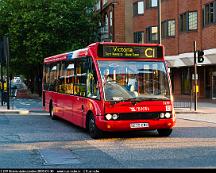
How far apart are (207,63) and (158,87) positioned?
20371mm

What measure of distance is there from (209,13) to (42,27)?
51.4 feet

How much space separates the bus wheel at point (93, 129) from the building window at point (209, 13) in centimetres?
2198

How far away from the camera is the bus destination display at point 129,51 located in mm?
12344

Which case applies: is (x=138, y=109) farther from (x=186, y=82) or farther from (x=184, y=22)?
(x=186, y=82)

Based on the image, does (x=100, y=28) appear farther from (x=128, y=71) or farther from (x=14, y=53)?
(x=128, y=71)

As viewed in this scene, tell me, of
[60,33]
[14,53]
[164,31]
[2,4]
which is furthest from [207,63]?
[2,4]

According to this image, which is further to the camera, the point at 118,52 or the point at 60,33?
the point at 60,33

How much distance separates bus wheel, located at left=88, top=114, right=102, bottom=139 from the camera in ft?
39.5

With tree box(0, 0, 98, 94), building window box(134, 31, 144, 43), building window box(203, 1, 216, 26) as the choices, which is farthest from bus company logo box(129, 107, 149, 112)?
building window box(134, 31, 144, 43)

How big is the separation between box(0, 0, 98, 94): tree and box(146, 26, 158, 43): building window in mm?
5507

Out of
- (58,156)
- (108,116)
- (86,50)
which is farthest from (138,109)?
(58,156)

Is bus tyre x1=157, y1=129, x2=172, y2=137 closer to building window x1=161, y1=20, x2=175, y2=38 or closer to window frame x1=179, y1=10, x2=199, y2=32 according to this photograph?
window frame x1=179, y1=10, x2=199, y2=32

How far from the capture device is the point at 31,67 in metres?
47.1

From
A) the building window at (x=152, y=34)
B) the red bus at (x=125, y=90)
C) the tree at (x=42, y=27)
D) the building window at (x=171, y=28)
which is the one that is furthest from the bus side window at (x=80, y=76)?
the building window at (x=152, y=34)
